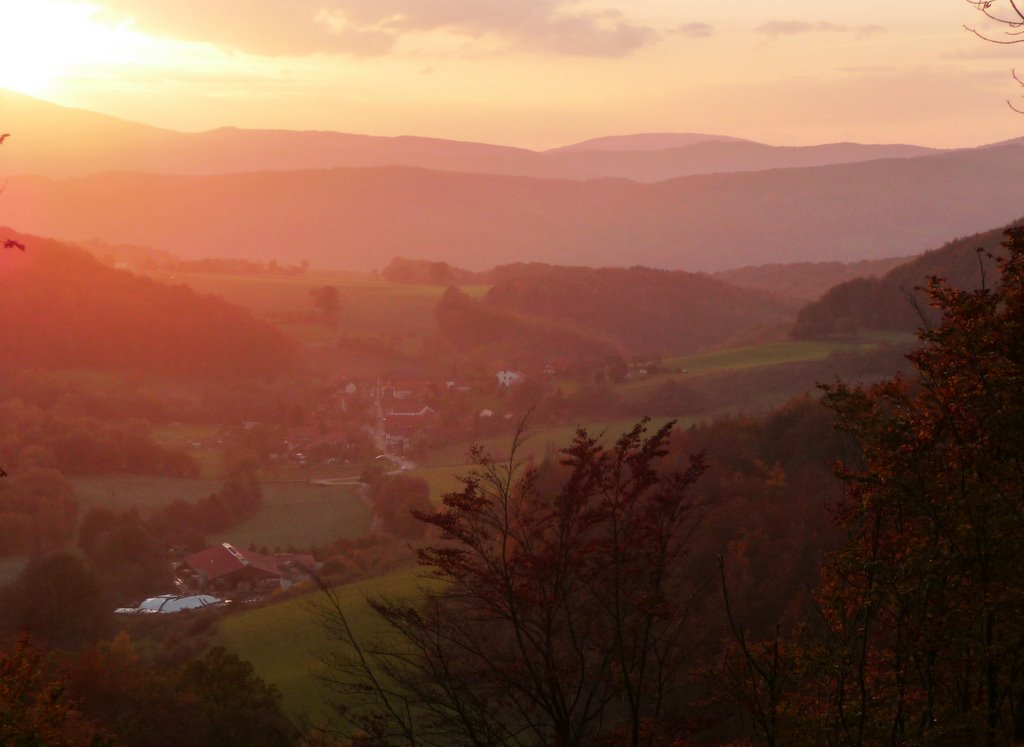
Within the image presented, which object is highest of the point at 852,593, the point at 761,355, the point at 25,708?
the point at 852,593

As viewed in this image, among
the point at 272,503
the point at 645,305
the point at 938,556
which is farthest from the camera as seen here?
the point at 645,305

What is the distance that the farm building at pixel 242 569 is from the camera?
2450 cm

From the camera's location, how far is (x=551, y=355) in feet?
181

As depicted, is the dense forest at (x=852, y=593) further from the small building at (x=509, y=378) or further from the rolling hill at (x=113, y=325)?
the rolling hill at (x=113, y=325)

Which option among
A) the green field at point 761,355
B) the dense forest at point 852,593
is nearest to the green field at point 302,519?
the green field at point 761,355

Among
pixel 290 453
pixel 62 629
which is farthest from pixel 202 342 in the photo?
pixel 62 629

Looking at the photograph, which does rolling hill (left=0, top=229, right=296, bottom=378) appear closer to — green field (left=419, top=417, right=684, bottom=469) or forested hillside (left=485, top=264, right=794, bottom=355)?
forested hillside (left=485, top=264, right=794, bottom=355)

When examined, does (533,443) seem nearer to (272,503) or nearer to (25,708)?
(272,503)

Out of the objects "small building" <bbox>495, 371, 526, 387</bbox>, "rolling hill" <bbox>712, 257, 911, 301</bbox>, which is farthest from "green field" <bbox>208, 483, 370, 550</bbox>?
"rolling hill" <bbox>712, 257, 911, 301</bbox>

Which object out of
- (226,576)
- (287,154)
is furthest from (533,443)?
(287,154)

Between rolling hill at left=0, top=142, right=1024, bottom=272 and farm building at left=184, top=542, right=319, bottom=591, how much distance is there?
266 feet

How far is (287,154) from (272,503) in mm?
142389

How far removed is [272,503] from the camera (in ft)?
102

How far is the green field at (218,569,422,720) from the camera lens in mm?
17000
